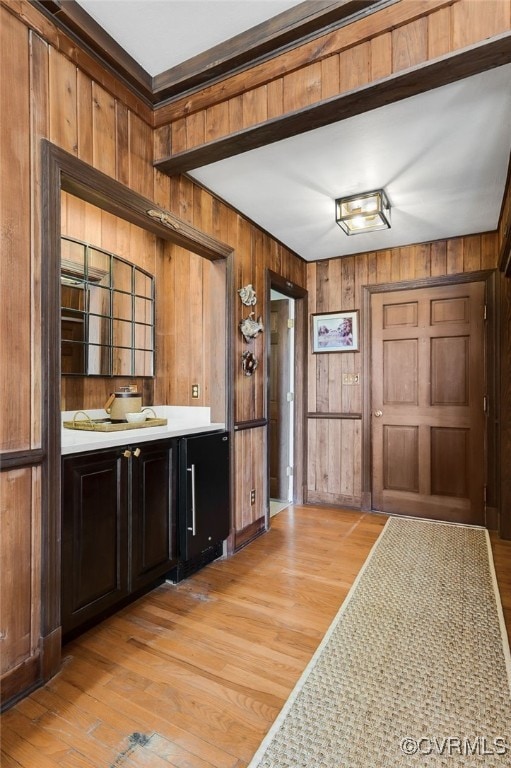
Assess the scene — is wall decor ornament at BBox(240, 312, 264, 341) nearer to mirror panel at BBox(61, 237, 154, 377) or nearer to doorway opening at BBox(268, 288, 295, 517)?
mirror panel at BBox(61, 237, 154, 377)

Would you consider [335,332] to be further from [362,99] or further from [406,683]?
[406,683]

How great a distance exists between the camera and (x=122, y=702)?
150 centimetres

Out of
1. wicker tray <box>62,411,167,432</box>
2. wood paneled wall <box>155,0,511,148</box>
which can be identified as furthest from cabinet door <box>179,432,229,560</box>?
wood paneled wall <box>155,0,511,148</box>

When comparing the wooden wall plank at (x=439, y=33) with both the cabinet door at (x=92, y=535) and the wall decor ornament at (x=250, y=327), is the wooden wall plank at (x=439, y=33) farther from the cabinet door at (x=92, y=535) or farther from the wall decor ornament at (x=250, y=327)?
the cabinet door at (x=92, y=535)

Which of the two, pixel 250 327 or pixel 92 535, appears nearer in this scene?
pixel 92 535

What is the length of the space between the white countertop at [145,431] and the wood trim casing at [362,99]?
1469 millimetres

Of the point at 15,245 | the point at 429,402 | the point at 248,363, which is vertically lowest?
the point at 429,402

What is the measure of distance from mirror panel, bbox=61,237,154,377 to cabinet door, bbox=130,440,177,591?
0.83m

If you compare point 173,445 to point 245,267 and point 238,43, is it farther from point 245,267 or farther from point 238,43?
point 238,43

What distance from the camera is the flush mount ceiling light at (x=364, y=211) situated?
2629mm

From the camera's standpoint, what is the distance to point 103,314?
2764 millimetres

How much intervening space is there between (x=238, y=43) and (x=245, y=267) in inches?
58.1

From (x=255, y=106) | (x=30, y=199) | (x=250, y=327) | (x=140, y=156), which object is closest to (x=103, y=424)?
(x=250, y=327)

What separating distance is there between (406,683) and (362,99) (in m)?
2.34
